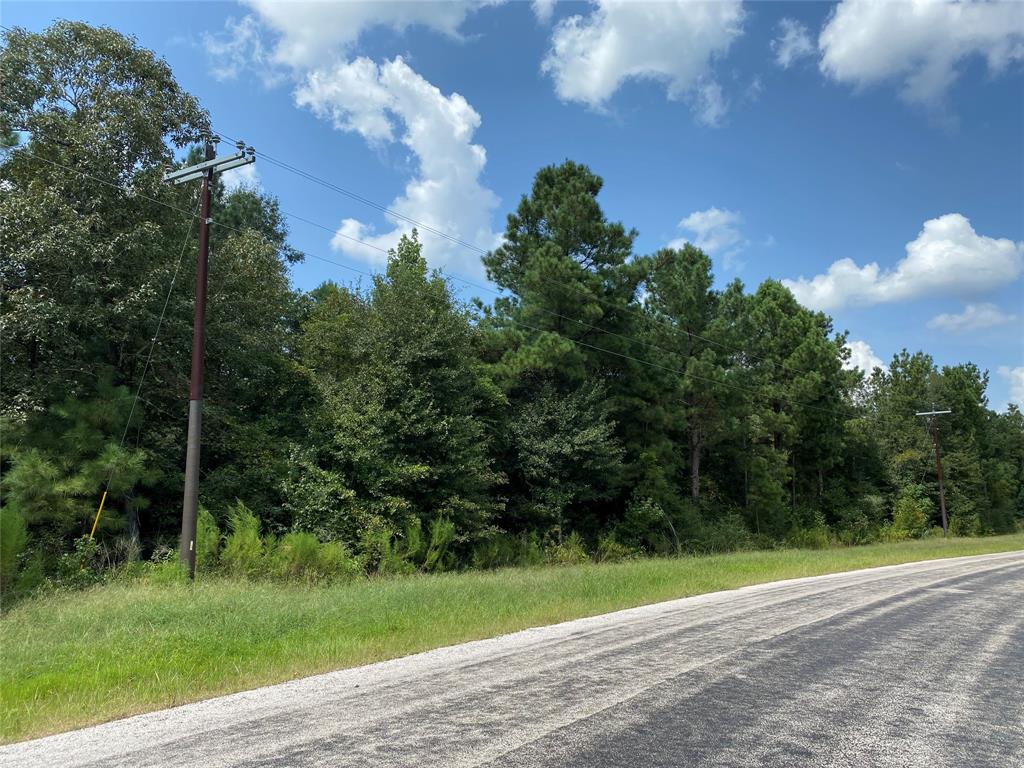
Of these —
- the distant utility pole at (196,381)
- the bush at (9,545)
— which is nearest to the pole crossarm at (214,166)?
the distant utility pole at (196,381)

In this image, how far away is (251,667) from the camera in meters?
6.85

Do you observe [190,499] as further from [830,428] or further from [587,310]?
[830,428]

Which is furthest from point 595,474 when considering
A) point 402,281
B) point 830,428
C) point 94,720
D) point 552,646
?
point 830,428

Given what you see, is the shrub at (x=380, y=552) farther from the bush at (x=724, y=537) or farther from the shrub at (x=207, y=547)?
the bush at (x=724, y=537)

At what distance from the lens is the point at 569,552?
2519 centimetres

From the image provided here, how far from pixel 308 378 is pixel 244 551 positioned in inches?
309

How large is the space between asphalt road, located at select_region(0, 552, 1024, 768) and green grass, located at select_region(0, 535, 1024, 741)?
606 millimetres

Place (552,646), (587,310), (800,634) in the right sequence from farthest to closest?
(587,310), (800,634), (552,646)

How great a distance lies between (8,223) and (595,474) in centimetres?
2092

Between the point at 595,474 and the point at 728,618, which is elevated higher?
the point at 595,474

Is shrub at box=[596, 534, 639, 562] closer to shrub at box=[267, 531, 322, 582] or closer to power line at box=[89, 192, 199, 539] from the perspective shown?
shrub at box=[267, 531, 322, 582]

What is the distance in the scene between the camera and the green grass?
19.9 feet

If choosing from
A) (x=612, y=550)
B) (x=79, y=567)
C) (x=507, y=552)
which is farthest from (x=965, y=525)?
(x=79, y=567)

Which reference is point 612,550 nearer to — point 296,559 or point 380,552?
point 380,552
